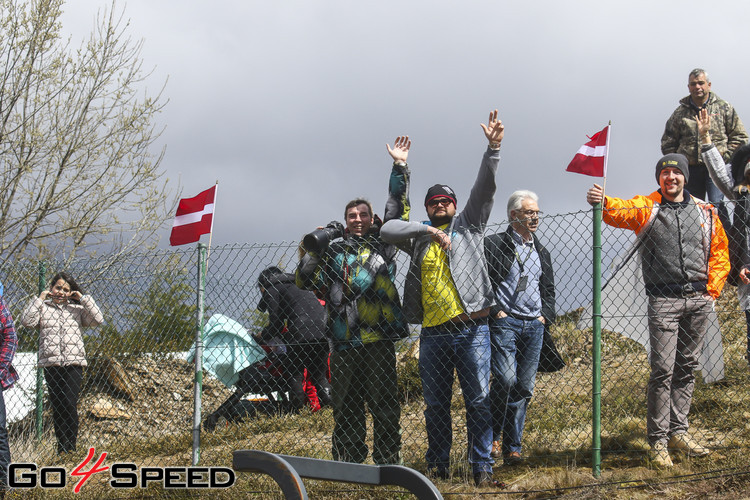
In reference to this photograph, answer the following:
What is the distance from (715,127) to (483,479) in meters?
4.21

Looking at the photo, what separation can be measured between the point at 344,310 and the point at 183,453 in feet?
6.05

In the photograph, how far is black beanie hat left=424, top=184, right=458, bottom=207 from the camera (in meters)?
4.97

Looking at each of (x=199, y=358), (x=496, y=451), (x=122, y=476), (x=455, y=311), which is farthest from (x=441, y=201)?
(x=122, y=476)

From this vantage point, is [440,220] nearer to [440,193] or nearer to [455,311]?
[440,193]

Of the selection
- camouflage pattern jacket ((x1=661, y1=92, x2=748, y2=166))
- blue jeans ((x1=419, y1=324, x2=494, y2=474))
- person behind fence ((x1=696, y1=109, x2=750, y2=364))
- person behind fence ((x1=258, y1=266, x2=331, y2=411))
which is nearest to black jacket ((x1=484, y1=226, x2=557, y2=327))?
blue jeans ((x1=419, y1=324, x2=494, y2=474))

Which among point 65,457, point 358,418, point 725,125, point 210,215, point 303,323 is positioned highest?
point 725,125

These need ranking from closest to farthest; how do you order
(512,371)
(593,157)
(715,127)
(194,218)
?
1. (512,371)
2. (593,157)
3. (194,218)
4. (715,127)

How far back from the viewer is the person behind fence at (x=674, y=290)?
4.62 meters

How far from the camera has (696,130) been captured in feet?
22.3

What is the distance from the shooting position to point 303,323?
6359 mm

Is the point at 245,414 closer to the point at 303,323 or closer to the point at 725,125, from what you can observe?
the point at 303,323

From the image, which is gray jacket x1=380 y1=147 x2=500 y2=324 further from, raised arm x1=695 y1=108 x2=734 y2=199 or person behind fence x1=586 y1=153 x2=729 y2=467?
raised arm x1=695 y1=108 x2=734 y2=199

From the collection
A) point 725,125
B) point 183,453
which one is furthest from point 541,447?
point 725,125

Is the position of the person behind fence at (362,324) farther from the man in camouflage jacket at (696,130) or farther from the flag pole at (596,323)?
the man in camouflage jacket at (696,130)
